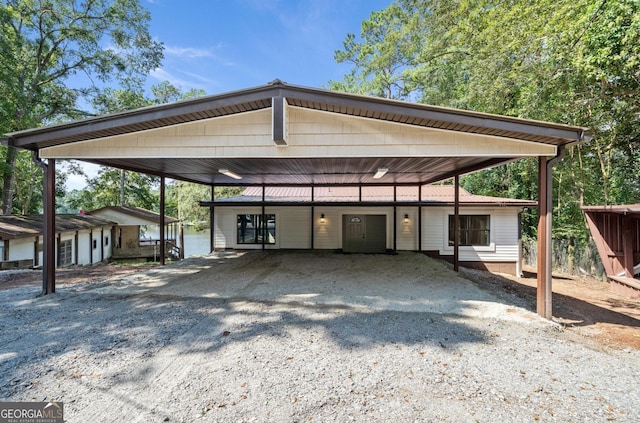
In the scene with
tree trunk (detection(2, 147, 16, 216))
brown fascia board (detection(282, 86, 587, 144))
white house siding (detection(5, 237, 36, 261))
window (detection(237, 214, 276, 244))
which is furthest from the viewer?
Answer: tree trunk (detection(2, 147, 16, 216))

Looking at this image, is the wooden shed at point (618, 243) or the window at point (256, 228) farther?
the window at point (256, 228)

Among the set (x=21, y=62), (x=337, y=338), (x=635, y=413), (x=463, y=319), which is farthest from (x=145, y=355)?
(x=21, y=62)

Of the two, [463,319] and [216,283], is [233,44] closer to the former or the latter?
[216,283]

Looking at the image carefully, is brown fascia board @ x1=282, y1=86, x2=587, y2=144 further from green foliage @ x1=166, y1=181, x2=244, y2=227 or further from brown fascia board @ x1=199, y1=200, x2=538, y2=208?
green foliage @ x1=166, y1=181, x2=244, y2=227

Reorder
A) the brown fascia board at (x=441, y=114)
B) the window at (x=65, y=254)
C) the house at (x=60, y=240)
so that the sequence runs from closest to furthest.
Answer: the brown fascia board at (x=441, y=114)
the house at (x=60, y=240)
the window at (x=65, y=254)

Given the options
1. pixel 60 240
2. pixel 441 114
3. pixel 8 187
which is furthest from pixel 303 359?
pixel 8 187

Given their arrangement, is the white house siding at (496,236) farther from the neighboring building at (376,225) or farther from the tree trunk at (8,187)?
the tree trunk at (8,187)

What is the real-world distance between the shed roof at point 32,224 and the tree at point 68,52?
244 centimetres

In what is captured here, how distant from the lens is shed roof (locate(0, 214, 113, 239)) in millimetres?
10115

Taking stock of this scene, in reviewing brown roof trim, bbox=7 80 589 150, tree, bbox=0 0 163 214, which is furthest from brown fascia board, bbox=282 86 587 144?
tree, bbox=0 0 163 214

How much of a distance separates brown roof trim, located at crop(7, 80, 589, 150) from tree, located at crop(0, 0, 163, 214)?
11.4m

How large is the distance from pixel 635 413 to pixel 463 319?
2.01m

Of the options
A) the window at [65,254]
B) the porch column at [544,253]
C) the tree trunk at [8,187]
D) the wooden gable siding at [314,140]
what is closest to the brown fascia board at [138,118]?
the wooden gable siding at [314,140]

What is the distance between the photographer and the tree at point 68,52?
502 inches
